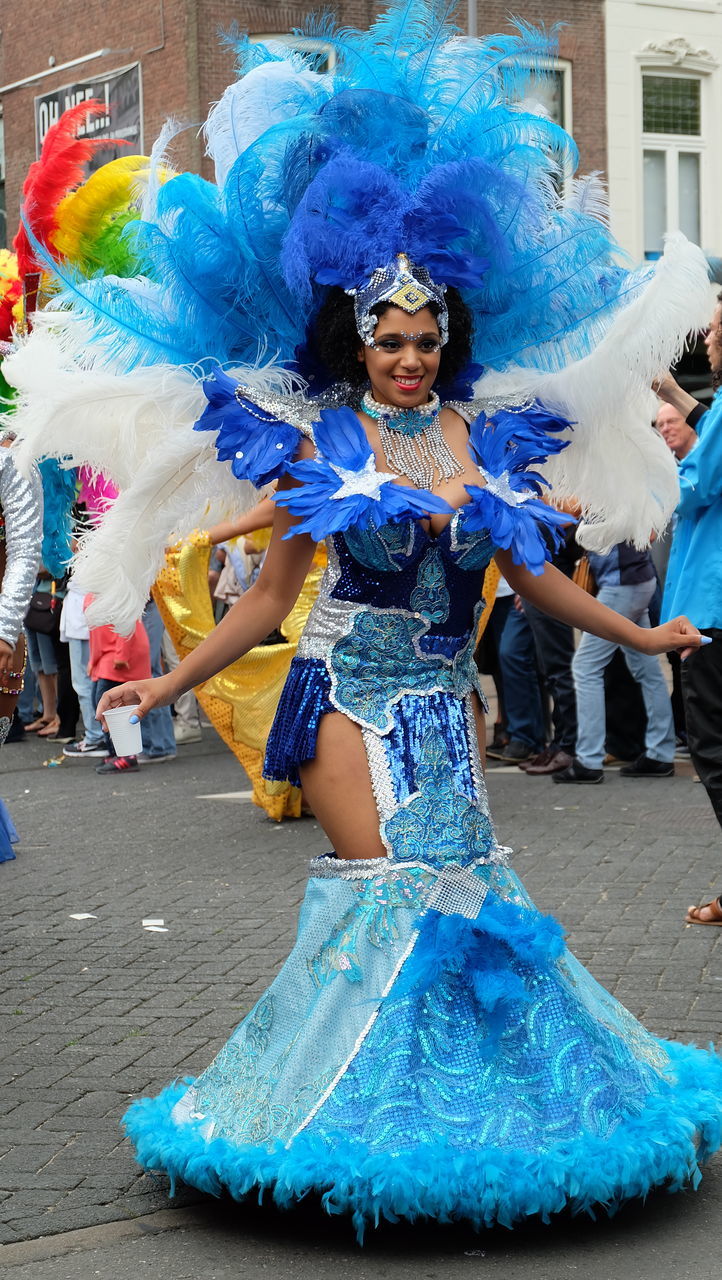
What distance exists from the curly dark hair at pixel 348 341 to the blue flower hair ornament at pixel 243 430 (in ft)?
0.66

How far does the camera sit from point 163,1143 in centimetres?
352

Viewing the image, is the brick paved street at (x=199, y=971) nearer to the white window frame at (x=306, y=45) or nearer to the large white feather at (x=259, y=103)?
the large white feather at (x=259, y=103)

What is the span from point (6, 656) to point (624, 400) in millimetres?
2063

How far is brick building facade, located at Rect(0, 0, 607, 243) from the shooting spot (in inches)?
789

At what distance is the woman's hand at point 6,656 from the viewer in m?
4.89

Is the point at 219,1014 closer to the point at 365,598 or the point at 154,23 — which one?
the point at 365,598

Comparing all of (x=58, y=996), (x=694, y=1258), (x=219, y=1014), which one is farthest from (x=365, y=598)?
(x=58, y=996)

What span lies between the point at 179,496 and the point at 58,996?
7.07 ft

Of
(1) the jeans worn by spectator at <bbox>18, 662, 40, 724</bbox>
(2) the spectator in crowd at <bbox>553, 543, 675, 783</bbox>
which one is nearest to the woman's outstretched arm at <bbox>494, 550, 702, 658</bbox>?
(2) the spectator in crowd at <bbox>553, 543, 675, 783</bbox>

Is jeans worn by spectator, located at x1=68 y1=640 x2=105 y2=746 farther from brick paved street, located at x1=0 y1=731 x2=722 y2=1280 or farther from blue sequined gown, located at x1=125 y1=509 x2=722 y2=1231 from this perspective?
blue sequined gown, located at x1=125 y1=509 x2=722 y2=1231

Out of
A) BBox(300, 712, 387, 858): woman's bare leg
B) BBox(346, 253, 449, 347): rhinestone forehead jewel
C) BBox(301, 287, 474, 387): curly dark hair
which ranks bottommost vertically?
BBox(300, 712, 387, 858): woman's bare leg

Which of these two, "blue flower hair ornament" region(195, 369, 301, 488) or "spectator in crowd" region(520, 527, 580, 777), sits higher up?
"blue flower hair ornament" region(195, 369, 301, 488)

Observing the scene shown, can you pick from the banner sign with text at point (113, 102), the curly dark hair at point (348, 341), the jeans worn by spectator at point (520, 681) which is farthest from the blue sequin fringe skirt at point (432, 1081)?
the banner sign with text at point (113, 102)

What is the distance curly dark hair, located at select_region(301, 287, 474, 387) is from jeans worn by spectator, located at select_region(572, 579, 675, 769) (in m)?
5.61
